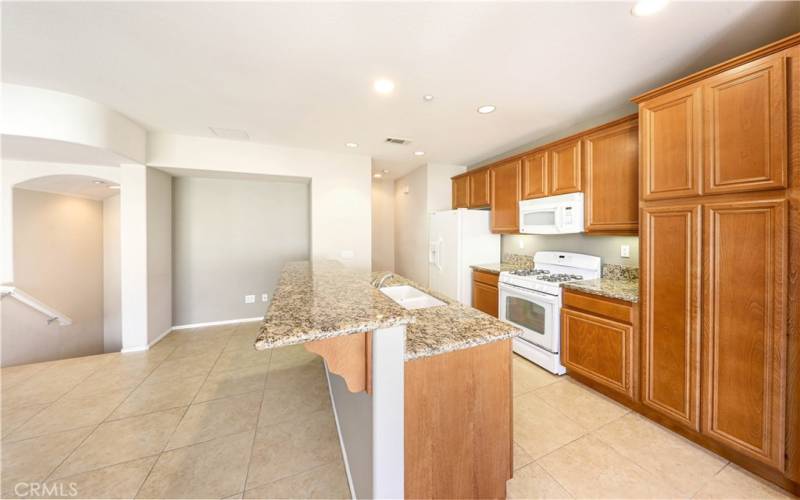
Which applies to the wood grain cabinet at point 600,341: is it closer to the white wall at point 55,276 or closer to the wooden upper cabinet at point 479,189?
the wooden upper cabinet at point 479,189

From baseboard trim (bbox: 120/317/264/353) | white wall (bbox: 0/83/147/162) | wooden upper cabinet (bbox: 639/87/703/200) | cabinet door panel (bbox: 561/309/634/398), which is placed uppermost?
white wall (bbox: 0/83/147/162)

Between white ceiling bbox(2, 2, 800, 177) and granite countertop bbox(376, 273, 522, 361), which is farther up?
white ceiling bbox(2, 2, 800, 177)

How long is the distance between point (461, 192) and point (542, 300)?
7.30 ft

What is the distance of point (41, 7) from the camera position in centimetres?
136

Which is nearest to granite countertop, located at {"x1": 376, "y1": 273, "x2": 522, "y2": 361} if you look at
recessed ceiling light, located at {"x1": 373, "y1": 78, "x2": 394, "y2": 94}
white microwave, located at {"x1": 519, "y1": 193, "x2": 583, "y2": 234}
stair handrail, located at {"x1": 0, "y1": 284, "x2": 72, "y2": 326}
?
recessed ceiling light, located at {"x1": 373, "y1": 78, "x2": 394, "y2": 94}

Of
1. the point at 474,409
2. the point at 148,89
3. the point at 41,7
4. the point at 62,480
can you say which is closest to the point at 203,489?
the point at 62,480

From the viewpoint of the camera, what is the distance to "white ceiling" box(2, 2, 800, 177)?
1.40 metres

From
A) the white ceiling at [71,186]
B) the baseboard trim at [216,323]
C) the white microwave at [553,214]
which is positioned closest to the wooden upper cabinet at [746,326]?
the white microwave at [553,214]

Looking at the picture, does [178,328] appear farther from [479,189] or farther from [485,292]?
[479,189]

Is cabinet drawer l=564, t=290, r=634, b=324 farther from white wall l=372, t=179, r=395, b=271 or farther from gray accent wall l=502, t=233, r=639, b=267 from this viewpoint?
white wall l=372, t=179, r=395, b=271

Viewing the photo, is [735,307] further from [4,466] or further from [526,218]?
[4,466]

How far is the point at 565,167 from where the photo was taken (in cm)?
268

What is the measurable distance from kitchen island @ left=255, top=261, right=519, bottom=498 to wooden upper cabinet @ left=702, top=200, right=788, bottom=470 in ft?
4.51

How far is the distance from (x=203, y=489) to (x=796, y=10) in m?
4.01
